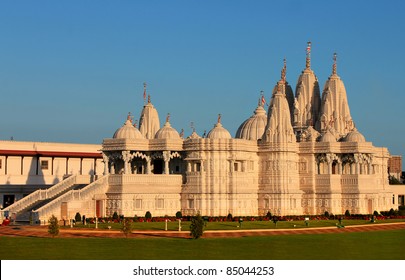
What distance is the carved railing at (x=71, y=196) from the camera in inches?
3773

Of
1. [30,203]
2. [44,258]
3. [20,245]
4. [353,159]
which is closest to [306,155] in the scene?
[353,159]

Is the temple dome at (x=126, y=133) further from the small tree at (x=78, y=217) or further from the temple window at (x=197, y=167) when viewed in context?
the small tree at (x=78, y=217)

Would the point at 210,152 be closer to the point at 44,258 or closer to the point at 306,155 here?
the point at 306,155

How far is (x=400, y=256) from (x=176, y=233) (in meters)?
27.7

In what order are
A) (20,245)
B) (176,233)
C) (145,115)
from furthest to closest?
(145,115)
(176,233)
(20,245)

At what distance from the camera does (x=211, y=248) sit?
6256 cm

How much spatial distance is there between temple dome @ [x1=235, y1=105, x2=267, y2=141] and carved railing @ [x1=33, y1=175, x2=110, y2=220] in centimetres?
2630

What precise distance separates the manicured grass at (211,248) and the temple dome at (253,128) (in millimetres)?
48038

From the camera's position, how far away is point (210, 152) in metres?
110

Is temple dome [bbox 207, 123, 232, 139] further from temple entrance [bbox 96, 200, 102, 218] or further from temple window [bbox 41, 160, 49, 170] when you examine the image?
temple window [bbox 41, 160, 49, 170]

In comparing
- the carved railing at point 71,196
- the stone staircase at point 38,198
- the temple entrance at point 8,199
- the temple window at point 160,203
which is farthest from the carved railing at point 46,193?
the temple entrance at point 8,199

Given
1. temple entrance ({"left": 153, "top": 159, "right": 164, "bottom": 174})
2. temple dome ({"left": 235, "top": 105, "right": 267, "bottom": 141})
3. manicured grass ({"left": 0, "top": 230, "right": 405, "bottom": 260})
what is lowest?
manicured grass ({"left": 0, "top": 230, "right": 405, "bottom": 260})

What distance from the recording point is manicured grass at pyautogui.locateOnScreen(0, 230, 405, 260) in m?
55.8

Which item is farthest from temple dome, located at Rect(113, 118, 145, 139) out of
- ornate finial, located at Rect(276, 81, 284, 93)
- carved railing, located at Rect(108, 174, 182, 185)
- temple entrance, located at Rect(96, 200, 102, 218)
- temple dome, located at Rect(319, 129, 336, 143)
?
temple dome, located at Rect(319, 129, 336, 143)
